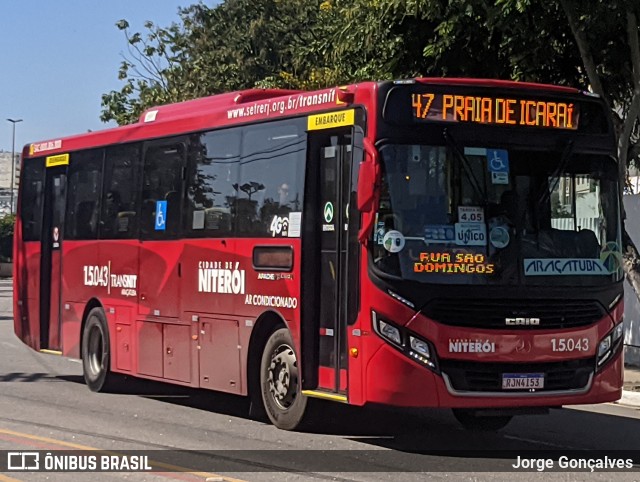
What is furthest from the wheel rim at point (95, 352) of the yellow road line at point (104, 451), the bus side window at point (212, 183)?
the yellow road line at point (104, 451)

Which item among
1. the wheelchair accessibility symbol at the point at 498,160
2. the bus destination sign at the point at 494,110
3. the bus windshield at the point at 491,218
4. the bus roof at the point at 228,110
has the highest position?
the bus roof at the point at 228,110

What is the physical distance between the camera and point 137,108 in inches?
1863

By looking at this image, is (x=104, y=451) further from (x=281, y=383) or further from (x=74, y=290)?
(x=74, y=290)

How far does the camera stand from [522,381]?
11.2 metres

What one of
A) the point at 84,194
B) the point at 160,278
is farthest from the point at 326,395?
the point at 84,194

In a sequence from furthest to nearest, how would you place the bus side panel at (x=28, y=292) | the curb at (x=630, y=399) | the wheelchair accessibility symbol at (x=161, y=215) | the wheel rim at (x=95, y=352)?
the bus side panel at (x=28, y=292), the wheel rim at (x=95, y=352), the curb at (x=630, y=399), the wheelchair accessibility symbol at (x=161, y=215)

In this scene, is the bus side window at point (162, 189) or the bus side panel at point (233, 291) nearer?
the bus side panel at point (233, 291)

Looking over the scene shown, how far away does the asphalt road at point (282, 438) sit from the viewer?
10.2 meters

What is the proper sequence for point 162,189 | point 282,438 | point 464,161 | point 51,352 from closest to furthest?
point 464,161 < point 282,438 < point 162,189 < point 51,352

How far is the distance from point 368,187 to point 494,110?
1507mm

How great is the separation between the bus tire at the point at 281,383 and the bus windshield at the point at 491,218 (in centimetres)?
193

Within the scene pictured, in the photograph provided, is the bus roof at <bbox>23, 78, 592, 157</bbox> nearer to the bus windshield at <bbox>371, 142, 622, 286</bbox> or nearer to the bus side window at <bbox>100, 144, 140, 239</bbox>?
the bus side window at <bbox>100, 144, 140, 239</bbox>

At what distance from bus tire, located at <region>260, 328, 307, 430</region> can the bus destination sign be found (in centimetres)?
272

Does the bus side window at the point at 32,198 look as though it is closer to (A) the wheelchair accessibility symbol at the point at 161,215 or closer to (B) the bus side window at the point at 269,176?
(A) the wheelchair accessibility symbol at the point at 161,215
